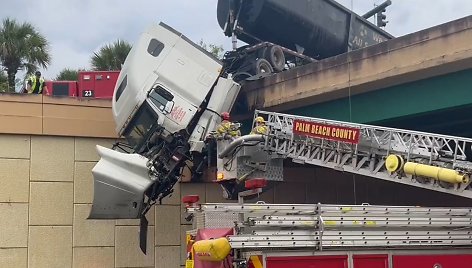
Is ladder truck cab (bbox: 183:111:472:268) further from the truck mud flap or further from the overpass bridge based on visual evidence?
the truck mud flap

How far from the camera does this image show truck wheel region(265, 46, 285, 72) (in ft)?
51.6

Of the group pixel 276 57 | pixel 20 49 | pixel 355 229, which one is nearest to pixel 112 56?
pixel 20 49

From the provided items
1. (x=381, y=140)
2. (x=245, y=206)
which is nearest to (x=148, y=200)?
(x=381, y=140)

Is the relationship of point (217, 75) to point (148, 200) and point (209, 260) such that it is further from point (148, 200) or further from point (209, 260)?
point (209, 260)

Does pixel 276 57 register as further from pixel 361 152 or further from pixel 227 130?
pixel 361 152

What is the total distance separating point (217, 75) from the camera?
13.3m

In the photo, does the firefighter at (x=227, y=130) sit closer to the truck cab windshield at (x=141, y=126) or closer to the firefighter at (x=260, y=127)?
the firefighter at (x=260, y=127)

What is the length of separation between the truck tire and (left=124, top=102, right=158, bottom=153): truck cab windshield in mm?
3264

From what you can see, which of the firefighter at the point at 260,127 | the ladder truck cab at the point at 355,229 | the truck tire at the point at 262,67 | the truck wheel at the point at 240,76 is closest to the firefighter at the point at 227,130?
the firefighter at the point at 260,127

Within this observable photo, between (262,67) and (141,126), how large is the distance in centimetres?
357

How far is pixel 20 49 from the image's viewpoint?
27.5 meters

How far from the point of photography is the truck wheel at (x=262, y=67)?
601 inches

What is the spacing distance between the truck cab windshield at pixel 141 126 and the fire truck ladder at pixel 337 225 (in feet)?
19.2

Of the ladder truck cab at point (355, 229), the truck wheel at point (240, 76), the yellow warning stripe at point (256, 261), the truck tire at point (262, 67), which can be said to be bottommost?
the yellow warning stripe at point (256, 261)
